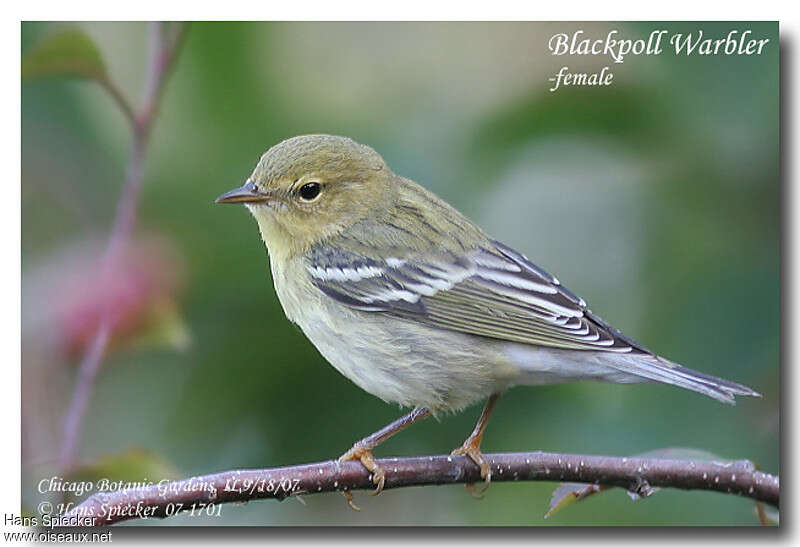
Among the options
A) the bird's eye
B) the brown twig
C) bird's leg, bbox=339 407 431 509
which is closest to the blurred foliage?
bird's leg, bbox=339 407 431 509

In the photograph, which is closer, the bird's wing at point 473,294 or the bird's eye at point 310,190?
the bird's wing at point 473,294

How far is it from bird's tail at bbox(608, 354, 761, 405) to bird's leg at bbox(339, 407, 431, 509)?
21.0 inches

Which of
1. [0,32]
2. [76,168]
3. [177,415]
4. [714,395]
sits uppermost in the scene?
[0,32]

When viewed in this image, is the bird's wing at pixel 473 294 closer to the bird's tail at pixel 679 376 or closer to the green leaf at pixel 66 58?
the bird's tail at pixel 679 376

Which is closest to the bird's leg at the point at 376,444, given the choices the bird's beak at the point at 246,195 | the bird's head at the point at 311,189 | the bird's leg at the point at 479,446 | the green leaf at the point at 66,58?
the bird's leg at the point at 479,446

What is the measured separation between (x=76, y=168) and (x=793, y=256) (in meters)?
2.06

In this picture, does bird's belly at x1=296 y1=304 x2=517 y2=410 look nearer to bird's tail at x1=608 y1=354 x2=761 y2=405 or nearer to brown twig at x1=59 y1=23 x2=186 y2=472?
bird's tail at x1=608 y1=354 x2=761 y2=405

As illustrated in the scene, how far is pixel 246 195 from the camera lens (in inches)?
91.4

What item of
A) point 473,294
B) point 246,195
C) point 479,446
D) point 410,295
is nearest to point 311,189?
point 246,195

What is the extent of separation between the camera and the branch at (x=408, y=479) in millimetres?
1837

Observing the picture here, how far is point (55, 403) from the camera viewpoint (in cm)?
226

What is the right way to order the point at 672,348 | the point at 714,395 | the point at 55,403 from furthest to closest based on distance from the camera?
Answer: the point at 672,348 < the point at 55,403 < the point at 714,395
